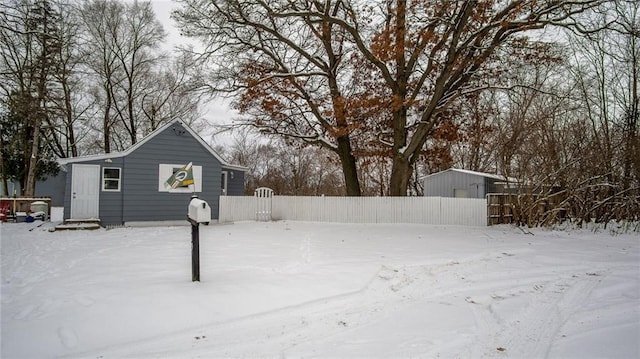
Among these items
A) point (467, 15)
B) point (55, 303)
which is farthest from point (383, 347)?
point (467, 15)

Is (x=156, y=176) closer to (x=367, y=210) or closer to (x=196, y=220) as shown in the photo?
(x=367, y=210)

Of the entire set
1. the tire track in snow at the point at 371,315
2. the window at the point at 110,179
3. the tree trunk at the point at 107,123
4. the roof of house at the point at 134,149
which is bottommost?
the tire track in snow at the point at 371,315

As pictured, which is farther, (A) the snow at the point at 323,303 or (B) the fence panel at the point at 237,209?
(B) the fence panel at the point at 237,209

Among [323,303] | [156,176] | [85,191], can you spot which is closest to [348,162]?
[156,176]

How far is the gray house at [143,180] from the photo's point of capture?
1325 cm

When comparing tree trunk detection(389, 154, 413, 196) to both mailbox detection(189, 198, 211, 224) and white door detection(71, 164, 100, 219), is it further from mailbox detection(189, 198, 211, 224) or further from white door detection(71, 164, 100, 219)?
white door detection(71, 164, 100, 219)

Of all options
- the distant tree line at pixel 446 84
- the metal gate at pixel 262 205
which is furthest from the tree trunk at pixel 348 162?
the metal gate at pixel 262 205

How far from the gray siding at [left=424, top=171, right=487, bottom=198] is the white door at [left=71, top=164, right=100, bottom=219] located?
50.3 feet

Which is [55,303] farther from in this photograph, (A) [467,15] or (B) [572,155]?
(B) [572,155]

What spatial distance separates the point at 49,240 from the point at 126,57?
17952mm

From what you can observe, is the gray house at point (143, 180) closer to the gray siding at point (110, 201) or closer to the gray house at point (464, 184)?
the gray siding at point (110, 201)

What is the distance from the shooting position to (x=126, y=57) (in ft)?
78.9

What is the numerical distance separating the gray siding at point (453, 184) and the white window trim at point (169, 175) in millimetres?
11800

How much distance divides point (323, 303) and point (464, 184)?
47.3 ft
